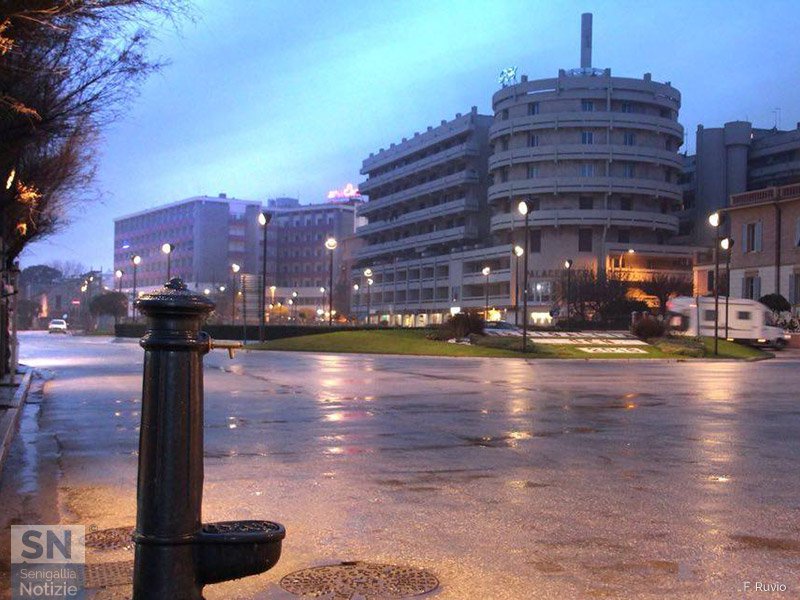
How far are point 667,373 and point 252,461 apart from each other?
763 inches

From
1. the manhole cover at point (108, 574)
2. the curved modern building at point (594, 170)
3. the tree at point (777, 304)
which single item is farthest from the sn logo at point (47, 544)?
the curved modern building at point (594, 170)

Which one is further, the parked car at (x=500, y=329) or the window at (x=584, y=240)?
the window at (x=584, y=240)

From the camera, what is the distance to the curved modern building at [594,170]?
85750 mm

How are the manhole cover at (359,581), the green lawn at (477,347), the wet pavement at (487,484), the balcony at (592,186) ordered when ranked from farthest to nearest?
the balcony at (592,186) → the green lawn at (477,347) → the wet pavement at (487,484) → the manhole cover at (359,581)

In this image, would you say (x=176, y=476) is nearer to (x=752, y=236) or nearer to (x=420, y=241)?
(x=752, y=236)

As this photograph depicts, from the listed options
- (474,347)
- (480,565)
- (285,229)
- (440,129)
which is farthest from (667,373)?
(285,229)

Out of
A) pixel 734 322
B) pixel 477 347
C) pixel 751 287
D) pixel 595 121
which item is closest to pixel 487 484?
pixel 477 347

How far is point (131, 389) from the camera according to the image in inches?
755

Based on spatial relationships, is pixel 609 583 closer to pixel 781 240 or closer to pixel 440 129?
pixel 781 240

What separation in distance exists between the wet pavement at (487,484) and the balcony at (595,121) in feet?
239

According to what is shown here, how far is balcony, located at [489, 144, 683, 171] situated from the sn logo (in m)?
83.9

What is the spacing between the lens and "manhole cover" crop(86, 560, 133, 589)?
196 inches

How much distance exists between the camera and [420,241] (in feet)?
355

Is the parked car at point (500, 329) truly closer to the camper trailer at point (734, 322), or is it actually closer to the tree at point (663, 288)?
the camper trailer at point (734, 322)
